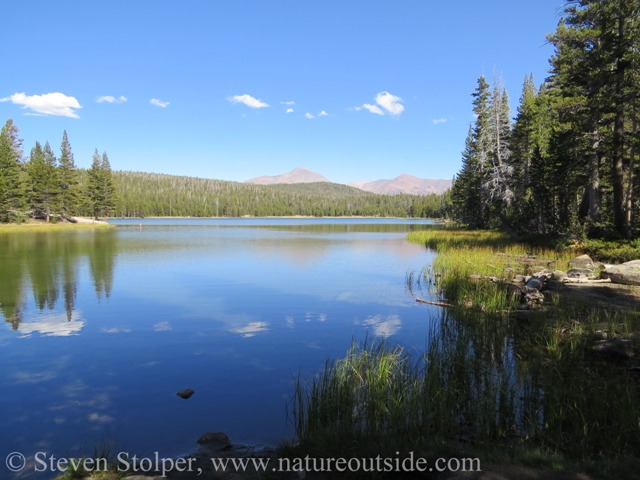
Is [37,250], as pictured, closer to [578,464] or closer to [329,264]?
[329,264]

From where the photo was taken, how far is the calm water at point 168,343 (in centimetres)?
648

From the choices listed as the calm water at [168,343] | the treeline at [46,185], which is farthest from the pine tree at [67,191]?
the calm water at [168,343]

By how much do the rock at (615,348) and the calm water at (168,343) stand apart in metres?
3.94

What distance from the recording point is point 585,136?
24.8 meters

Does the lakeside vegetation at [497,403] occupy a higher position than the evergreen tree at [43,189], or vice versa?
the evergreen tree at [43,189]

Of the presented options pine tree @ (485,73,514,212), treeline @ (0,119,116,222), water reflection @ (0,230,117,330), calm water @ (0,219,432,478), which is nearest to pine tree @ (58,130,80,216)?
treeline @ (0,119,116,222)

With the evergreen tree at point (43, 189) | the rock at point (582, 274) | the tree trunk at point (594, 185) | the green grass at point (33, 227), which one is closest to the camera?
the rock at point (582, 274)

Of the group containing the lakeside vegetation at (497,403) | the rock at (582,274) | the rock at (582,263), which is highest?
the rock at (582,263)

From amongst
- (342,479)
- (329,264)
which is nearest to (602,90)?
(329,264)

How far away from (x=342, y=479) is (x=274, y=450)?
1299 mm

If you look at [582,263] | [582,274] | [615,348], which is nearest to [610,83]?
[582,263]

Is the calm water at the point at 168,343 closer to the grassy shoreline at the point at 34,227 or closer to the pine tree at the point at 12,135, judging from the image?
the grassy shoreline at the point at 34,227

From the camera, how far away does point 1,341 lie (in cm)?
1058

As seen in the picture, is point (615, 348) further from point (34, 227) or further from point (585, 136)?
point (34, 227)
